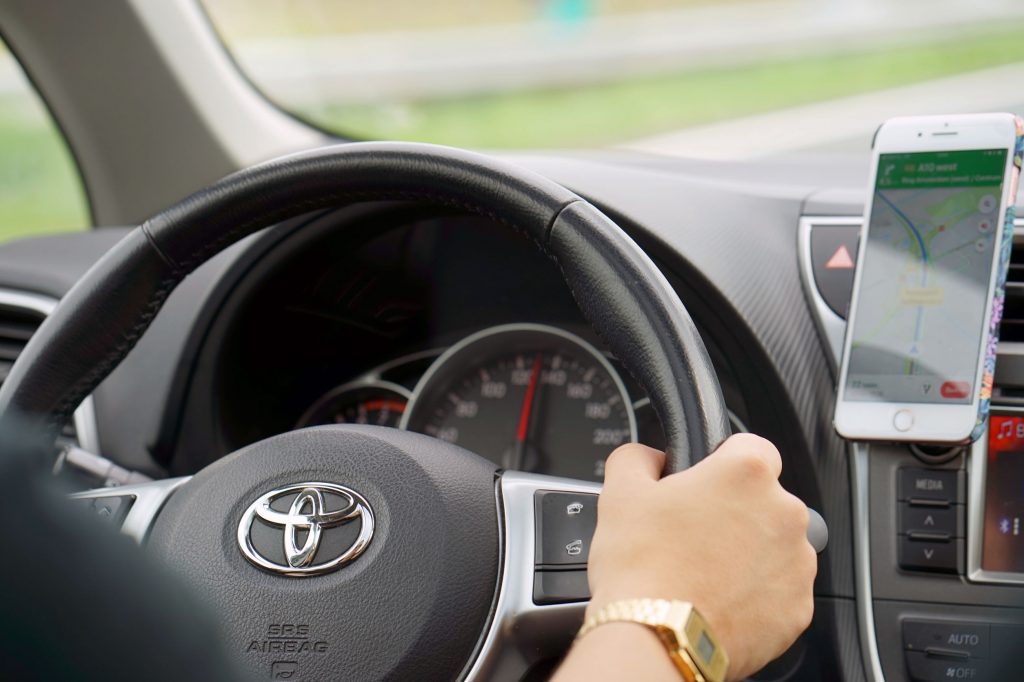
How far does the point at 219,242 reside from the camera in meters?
1.13

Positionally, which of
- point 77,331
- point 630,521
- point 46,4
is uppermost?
point 46,4

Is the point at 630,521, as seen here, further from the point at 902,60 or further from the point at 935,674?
the point at 902,60

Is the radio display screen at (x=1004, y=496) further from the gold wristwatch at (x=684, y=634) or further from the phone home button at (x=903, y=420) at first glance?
the gold wristwatch at (x=684, y=634)

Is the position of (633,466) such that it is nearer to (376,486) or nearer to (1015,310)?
(376,486)

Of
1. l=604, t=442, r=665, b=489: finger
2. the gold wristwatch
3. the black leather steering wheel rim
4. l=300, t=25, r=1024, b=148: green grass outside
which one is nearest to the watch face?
the gold wristwatch

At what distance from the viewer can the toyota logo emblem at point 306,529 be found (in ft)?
3.34

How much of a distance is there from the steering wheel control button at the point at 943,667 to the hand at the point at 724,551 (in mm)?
569

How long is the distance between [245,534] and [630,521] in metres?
0.40

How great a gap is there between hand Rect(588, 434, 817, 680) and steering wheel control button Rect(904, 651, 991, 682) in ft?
1.87

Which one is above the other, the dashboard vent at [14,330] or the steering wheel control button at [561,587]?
the dashboard vent at [14,330]

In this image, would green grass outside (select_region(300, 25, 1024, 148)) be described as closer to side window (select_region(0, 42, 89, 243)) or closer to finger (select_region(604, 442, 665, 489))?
side window (select_region(0, 42, 89, 243))

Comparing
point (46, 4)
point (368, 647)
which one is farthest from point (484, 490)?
point (46, 4)

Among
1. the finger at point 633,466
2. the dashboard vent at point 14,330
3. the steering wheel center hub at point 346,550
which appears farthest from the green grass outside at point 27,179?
the finger at point 633,466

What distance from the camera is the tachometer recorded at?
175cm
